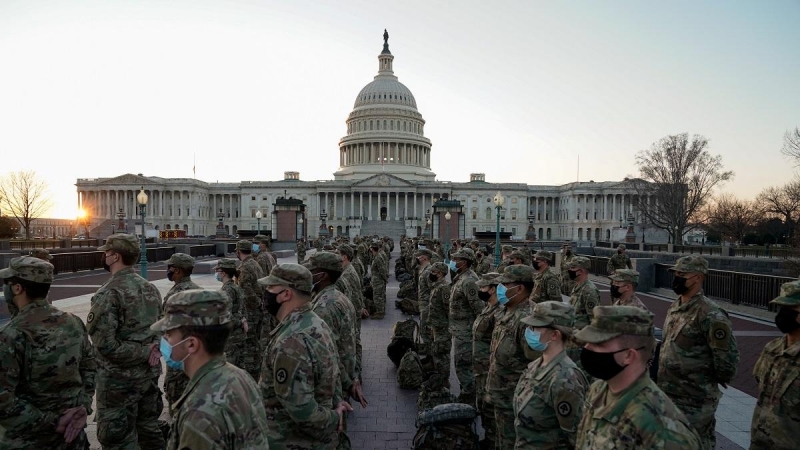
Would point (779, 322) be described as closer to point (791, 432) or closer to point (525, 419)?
point (791, 432)

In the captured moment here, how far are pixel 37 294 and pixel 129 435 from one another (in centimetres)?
191

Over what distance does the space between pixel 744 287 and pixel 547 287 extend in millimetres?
12088

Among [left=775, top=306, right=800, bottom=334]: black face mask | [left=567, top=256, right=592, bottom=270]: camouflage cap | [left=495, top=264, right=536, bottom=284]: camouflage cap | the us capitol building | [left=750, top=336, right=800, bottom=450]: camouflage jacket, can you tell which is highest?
the us capitol building

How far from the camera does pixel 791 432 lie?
4.21 meters

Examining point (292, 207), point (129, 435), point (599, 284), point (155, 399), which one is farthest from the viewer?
point (292, 207)

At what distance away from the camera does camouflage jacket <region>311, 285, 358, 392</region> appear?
16.8 ft

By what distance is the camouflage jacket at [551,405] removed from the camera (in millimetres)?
3672

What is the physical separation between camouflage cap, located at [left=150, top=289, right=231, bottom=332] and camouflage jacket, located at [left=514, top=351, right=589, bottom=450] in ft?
7.98

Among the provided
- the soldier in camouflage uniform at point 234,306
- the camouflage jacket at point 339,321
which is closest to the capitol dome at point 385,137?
the soldier in camouflage uniform at point 234,306

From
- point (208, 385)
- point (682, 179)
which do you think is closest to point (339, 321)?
point (208, 385)

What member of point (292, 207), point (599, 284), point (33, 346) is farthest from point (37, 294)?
point (292, 207)

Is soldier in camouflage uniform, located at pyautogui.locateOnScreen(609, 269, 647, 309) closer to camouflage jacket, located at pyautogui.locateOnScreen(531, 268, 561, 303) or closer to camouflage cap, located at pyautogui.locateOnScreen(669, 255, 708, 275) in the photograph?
camouflage cap, located at pyautogui.locateOnScreen(669, 255, 708, 275)

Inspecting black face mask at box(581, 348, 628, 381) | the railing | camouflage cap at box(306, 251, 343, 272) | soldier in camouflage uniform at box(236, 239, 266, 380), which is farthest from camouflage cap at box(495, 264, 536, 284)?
the railing

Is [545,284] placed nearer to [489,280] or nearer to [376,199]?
[489,280]
